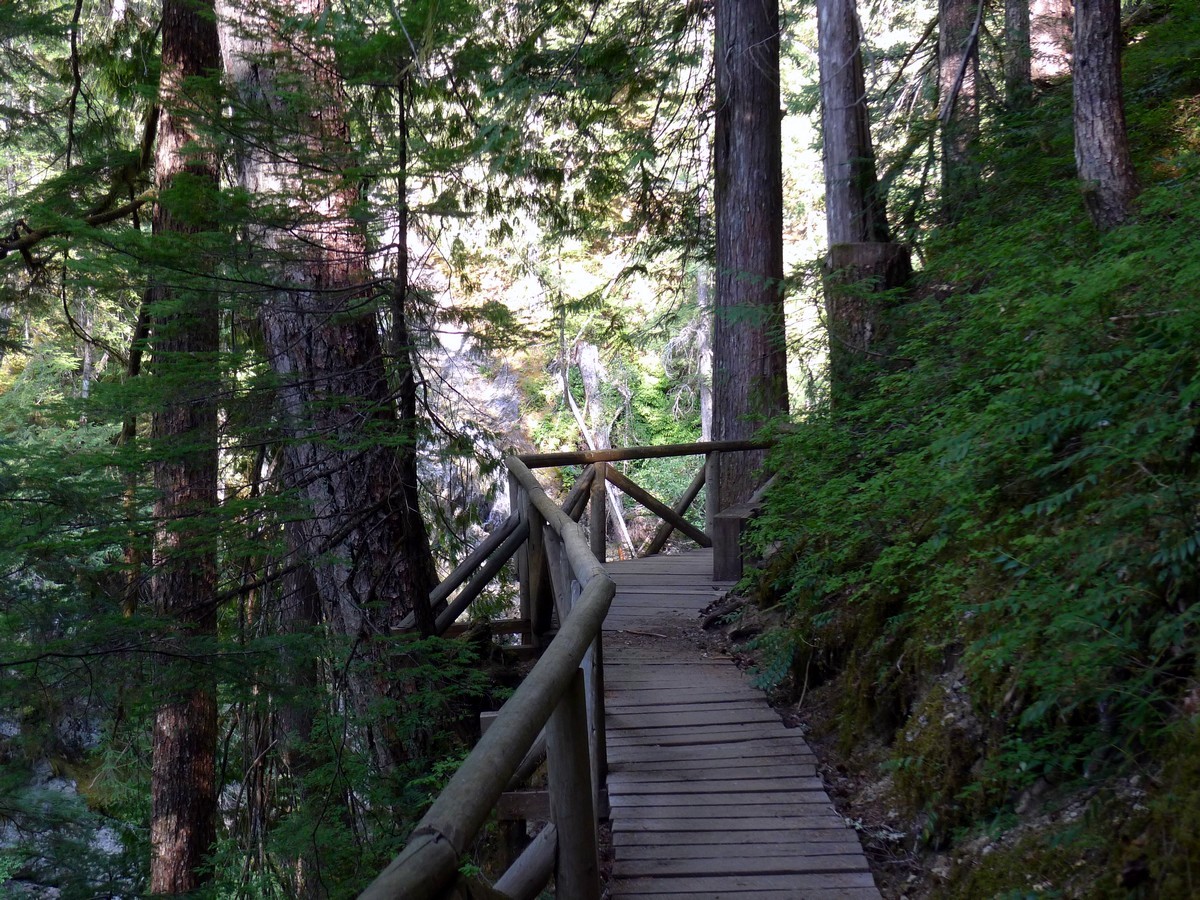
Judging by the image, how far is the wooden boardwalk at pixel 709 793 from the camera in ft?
11.3

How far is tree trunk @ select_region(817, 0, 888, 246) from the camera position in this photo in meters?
7.70

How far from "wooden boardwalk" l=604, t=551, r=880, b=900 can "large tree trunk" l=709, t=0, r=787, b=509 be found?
3084 millimetres

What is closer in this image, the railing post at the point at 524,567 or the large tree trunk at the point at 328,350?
the large tree trunk at the point at 328,350

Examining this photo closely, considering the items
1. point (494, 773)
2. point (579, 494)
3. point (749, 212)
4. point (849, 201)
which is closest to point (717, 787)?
point (494, 773)

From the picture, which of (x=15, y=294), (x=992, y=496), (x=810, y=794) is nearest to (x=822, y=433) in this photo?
(x=992, y=496)

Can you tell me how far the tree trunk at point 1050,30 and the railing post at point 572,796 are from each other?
10104 millimetres

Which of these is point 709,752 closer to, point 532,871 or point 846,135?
point 532,871

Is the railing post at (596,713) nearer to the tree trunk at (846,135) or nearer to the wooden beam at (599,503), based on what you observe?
the wooden beam at (599,503)

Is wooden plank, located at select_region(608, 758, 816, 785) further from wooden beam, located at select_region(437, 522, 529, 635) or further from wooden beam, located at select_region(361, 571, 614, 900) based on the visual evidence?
wooden beam, located at select_region(437, 522, 529, 635)

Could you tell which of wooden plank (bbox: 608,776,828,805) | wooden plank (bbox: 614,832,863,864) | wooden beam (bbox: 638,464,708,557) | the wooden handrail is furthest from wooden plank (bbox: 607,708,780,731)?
wooden beam (bbox: 638,464,708,557)

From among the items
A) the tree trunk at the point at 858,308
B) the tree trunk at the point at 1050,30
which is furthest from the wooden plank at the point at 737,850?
the tree trunk at the point at 1050,30

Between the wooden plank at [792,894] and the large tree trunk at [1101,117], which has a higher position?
the large tree trunk at [1101,117]

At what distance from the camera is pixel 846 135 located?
26.0 ft

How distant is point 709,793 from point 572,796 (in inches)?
72.1
